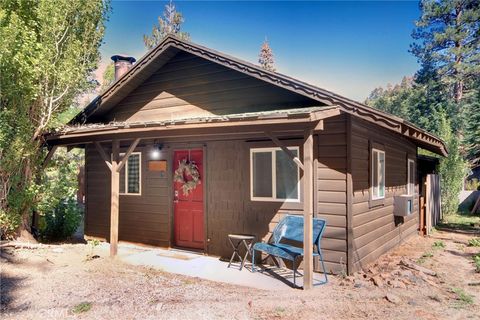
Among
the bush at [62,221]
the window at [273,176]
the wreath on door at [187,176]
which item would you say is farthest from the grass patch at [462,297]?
the bush at [62,221]

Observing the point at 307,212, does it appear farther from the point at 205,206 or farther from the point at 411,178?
the point at 411,178

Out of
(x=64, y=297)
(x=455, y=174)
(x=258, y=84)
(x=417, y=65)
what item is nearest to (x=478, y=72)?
(x=417, y=65)

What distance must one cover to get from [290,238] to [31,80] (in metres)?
6.22

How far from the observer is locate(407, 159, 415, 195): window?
34.8 ft

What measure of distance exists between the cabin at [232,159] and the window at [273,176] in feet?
0.06

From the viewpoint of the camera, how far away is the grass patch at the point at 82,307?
4461 millimetres

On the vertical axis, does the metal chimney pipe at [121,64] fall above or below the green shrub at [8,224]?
above

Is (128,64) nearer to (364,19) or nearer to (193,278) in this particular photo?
(193,278)

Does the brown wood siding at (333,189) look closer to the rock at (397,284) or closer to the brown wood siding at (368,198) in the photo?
the brown wood siding at (368,198)

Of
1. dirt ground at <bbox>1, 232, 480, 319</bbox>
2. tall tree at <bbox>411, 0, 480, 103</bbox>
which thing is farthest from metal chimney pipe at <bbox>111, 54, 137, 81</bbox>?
tall tree at <bbox>411, 0, 480, 103</bbox>

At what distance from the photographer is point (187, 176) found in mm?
7879

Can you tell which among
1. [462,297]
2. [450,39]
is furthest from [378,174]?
[450,39]

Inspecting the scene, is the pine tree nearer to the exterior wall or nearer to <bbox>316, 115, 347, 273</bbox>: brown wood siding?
the exterior wall

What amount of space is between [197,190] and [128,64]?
4.68 metres
